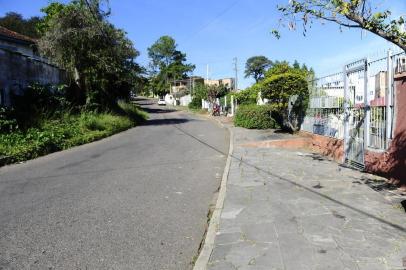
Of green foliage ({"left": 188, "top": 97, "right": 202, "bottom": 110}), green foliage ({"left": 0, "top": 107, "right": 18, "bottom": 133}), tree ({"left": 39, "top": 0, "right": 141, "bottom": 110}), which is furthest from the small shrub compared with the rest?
green foliage ({"left": 188, "top": 97, "right": 202, "bottom": 110})

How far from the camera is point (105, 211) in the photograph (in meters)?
6.93

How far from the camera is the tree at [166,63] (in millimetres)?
109562

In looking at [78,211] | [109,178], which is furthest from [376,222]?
[109,178]

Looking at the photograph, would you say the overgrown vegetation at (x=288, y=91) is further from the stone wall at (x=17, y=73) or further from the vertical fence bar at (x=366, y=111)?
the stone wall at (x=17, y=73)

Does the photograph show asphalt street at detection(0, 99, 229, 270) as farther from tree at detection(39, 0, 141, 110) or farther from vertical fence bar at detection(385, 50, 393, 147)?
tree at detection(39, 0, 141, 110)

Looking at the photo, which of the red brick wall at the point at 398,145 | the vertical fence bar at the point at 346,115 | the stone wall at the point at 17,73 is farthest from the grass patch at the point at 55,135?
the red brick wall at the point at 398,145

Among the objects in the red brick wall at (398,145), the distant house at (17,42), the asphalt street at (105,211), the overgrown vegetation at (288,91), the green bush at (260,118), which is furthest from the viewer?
the distant house at (17,42)

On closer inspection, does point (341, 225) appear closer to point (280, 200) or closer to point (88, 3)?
point (280, 200)

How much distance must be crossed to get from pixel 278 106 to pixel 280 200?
13.6 meters

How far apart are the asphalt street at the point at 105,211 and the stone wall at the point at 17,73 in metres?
5.68

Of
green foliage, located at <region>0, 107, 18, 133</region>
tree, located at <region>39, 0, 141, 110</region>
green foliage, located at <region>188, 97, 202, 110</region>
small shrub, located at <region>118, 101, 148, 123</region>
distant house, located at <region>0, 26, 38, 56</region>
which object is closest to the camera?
green foliage, located at <region>0, 107, 18, 133</region>

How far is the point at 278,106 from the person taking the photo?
2058cm

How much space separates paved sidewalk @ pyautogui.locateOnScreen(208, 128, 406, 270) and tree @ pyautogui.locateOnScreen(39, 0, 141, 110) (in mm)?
16893

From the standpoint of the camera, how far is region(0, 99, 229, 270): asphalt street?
5062mm
